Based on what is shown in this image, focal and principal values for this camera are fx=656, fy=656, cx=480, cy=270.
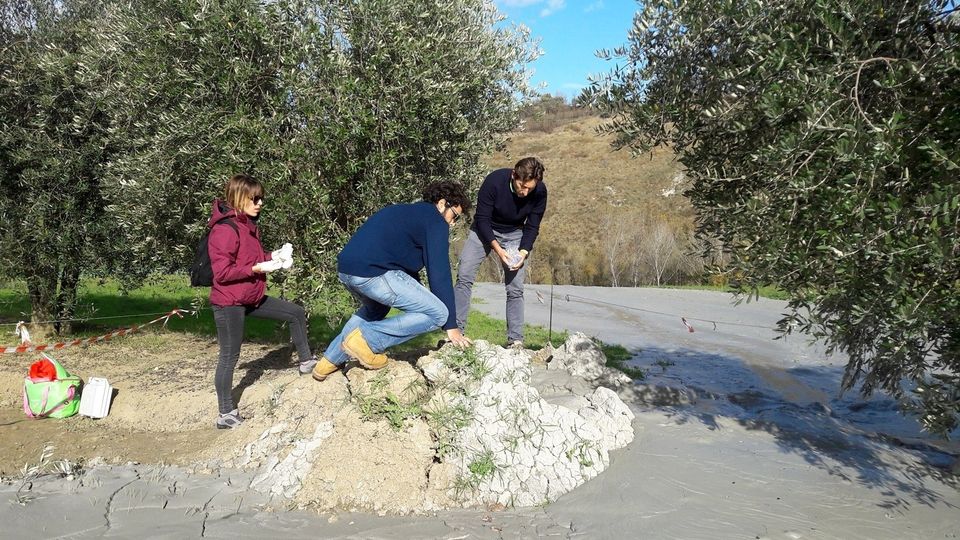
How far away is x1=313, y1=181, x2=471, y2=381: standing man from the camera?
536cm

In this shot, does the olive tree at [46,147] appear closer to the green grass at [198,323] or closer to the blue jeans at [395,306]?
the green grass at [198,323]

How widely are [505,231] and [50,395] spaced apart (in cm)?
469

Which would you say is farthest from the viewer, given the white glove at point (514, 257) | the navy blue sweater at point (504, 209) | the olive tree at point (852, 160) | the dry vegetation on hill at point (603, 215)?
the dry vegetation on hill at point (603, 215)

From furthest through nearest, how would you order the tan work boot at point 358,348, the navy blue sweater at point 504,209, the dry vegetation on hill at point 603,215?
1. the dry vegetation on hill at point 603,215
2. the navy blue sweater at point 504,209
3. the tan work boot at point 358,348

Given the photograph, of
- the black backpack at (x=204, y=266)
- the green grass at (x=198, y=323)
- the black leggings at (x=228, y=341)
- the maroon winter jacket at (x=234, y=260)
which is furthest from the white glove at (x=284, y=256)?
the green grass at (x=198, y=323)

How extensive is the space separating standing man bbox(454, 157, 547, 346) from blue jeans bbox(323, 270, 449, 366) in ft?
3.68

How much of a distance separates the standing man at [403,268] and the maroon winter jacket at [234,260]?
2.95ft

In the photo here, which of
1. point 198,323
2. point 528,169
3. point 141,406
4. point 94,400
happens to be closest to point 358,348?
point 528,169

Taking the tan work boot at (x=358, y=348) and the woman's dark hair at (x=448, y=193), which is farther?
the tan work boot at (x=358, y=348)

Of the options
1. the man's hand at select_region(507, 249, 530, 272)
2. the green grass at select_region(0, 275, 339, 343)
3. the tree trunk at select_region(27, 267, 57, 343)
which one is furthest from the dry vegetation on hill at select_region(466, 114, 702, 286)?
the tree trunk at select_region(27, 267, 57, 343)

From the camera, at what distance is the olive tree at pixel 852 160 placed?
381 centimetres

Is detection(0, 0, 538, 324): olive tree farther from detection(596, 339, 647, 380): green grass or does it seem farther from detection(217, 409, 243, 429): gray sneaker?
detection(596, 339, 647, 380): green grass

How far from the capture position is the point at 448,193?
5434 mm

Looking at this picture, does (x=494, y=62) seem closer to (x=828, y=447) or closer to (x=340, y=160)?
(x=340, y=160)
